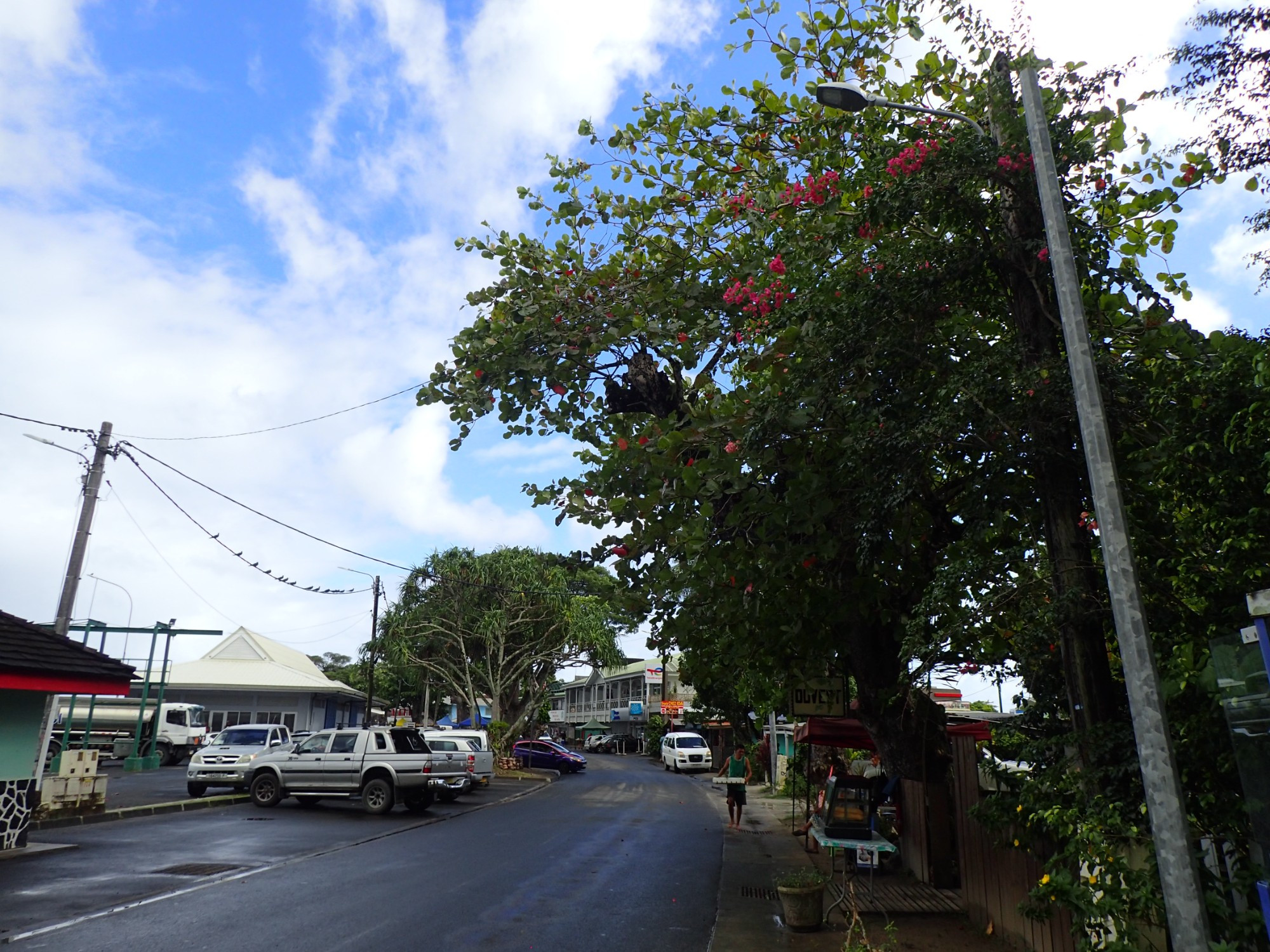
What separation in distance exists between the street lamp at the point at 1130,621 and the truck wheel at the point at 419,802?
1848cm

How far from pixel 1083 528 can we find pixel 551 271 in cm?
670

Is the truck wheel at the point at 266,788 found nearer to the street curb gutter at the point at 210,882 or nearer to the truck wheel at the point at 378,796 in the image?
the street curb gutter at the point at 210,882

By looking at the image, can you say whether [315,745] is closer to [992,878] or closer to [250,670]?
[992,878]

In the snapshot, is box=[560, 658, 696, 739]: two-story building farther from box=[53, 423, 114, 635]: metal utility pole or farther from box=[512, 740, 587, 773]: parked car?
box=[53, 423, 114, 635]: metal utility pole

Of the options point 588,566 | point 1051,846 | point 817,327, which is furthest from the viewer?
point 588,566

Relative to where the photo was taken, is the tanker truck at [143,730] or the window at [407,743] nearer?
the window at [407,743]

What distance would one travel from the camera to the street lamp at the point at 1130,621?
13.3 ft

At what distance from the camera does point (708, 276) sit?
10945 millimetres

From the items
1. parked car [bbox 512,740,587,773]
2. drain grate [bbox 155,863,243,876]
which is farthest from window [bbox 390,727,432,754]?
parked car [bbox 512,740,587,773]

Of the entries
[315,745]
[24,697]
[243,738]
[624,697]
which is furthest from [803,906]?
[624,697]

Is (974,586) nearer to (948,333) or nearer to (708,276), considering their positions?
(948,333)

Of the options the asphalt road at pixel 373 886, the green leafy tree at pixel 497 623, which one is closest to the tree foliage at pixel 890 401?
the asphalt road at pixel 373 886

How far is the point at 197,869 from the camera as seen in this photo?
37.4ft

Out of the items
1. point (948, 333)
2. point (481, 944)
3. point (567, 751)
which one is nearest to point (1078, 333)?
point (948, 333)
